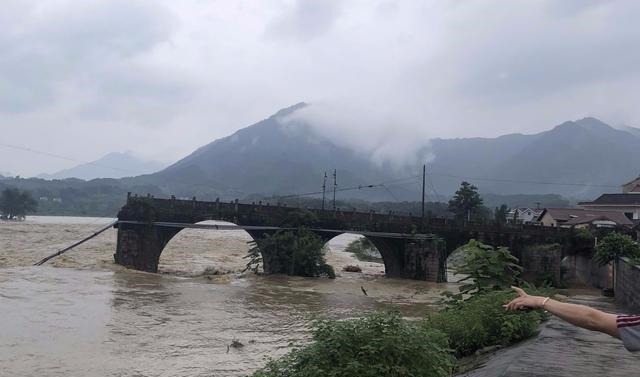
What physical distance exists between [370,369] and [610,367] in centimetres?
377

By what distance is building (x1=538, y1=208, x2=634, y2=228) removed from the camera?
4572 cm

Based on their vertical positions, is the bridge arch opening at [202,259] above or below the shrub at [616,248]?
below

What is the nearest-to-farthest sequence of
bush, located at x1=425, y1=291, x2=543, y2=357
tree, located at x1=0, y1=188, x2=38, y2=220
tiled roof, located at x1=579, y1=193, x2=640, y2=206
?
bush, located at x1=425, y1=291, x2=543, y2=357 → tiled roof, located at x1=579, y1=193, x2=640, y2=206 → tree, located at x1=0, y1=188, x2=38, y2=220

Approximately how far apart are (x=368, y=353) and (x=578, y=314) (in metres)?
2.57

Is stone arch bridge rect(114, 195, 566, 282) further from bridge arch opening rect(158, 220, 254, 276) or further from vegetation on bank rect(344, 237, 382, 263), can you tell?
vegetation on bank rect(344, 237, 382, 263)

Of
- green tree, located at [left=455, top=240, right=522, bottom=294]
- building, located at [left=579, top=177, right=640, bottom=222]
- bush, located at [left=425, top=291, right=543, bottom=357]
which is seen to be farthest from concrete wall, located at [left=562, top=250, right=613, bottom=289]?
bush, located at [left=425, top=291, right=543, bottom=357]

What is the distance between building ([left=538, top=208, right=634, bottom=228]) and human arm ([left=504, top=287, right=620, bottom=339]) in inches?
1708

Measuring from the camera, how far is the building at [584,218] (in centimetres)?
4572

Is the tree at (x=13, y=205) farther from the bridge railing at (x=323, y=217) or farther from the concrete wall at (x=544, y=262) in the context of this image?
the concrete wall at (x=544, y=262)

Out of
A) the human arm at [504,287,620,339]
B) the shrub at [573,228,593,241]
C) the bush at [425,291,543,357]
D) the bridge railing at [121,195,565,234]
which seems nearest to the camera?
the human arm at [504,287,620,339]

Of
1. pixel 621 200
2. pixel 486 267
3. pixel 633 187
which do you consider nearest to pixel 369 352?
pixel 486 267

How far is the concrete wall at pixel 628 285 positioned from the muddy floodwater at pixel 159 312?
735 cm

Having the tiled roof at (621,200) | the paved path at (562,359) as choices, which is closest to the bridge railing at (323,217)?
the tiled roof at (621,200)

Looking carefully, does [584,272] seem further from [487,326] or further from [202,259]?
[487,326]
